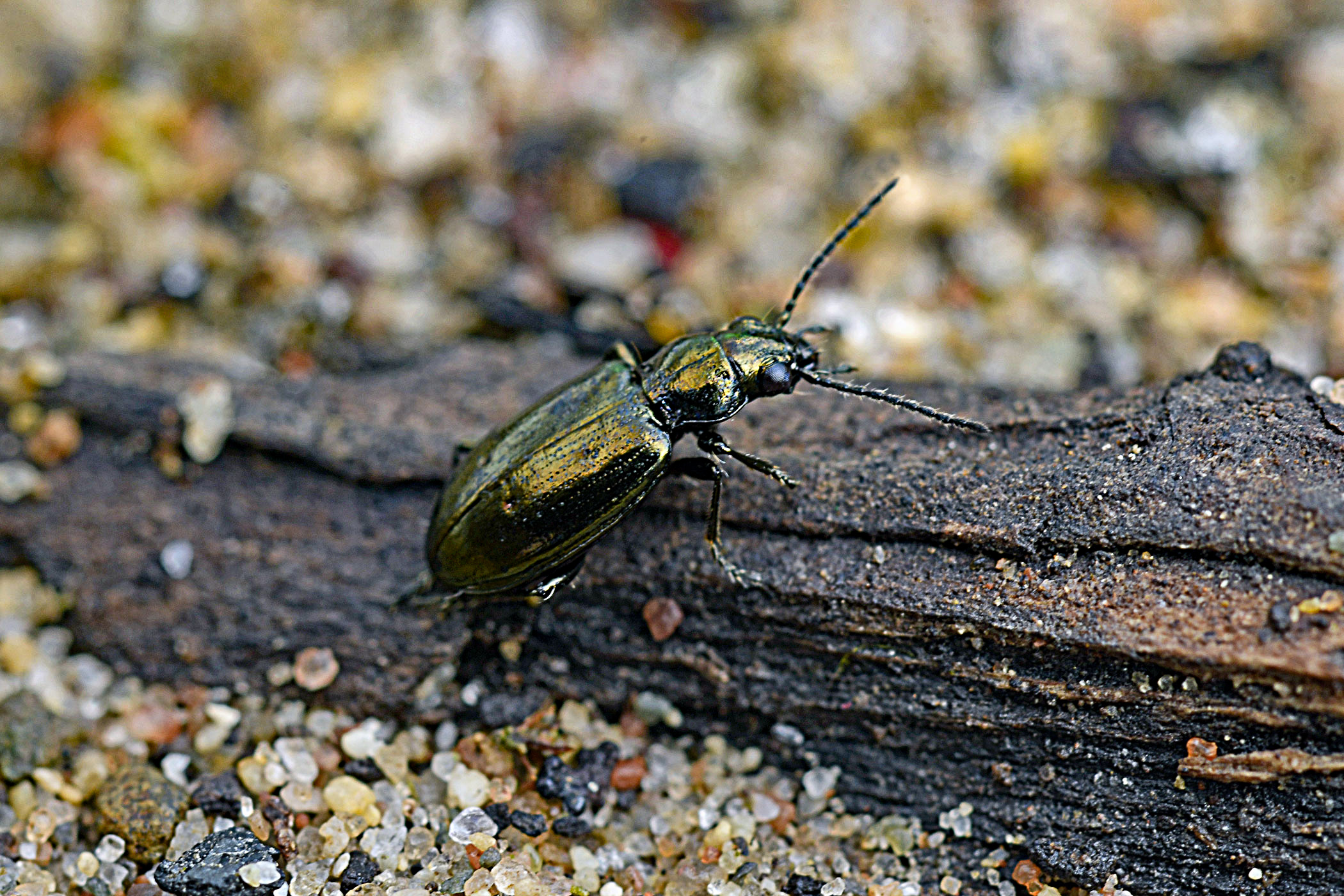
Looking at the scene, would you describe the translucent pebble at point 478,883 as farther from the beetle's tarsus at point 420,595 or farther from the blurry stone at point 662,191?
the blurry stone at point 662,191

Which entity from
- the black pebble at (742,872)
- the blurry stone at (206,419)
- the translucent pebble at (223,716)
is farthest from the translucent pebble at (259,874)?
the blurry stone at (206,419)

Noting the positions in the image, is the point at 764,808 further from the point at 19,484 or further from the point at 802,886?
the point at 19,484

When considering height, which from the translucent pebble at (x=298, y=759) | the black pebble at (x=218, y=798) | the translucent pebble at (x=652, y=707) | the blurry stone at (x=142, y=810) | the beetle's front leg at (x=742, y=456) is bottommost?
the blurry stone at (x=142, y=810)

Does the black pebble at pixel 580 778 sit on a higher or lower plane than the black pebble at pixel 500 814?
higher

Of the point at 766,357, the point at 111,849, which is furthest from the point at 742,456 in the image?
the point at 111,849

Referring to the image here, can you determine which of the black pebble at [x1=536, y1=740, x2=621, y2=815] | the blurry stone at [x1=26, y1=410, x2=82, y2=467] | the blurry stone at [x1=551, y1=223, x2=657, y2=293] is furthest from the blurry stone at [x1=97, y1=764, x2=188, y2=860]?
the blurry stone at [x1=551, y1=223, x2=657, y2=293]

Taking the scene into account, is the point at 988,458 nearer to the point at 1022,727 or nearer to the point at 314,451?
the point at 1022,727

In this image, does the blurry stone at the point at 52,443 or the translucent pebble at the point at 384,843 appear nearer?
the translucent pebble at the point at 384,843
